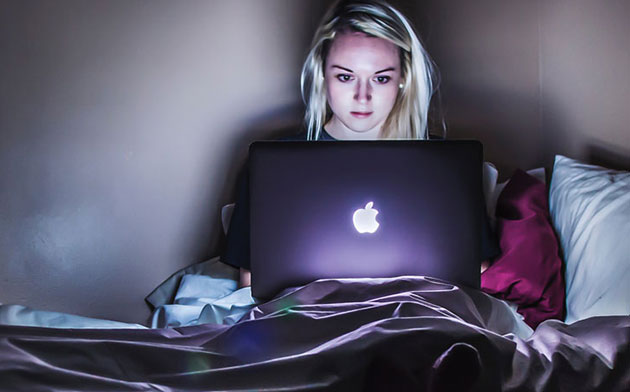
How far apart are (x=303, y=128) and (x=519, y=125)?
799 millimetres

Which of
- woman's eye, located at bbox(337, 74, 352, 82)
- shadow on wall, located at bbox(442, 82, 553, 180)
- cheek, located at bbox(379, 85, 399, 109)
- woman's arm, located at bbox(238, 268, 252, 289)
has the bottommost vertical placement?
woman's arm, located at bbox(238, 268, 252, 289)

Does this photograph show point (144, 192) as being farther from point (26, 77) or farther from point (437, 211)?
point (437, 211)

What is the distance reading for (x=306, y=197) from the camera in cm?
147

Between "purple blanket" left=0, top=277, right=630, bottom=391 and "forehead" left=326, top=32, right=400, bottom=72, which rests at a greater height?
"forehead" left=326, top=32, right=400, bottom=72

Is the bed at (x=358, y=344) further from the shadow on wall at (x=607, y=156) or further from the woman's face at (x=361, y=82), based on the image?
the woman's face at (x=361, y=82)

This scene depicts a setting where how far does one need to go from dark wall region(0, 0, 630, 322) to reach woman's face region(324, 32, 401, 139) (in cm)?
16

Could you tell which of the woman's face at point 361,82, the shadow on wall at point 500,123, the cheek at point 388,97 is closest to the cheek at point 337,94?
the woman's face at point 361,82

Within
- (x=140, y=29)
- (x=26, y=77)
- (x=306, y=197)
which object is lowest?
(x=306, y=197)

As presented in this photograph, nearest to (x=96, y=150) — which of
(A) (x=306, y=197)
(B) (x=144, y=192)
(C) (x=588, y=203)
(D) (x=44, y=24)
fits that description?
(B) (x=144, y=192)

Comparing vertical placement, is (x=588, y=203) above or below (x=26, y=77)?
below

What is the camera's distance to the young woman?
7.81ft

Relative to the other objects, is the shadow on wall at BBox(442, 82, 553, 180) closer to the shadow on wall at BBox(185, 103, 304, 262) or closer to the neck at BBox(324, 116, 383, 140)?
the neck at BBox(324, 116, 383, 140)

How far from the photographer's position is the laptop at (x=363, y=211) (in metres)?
1.46

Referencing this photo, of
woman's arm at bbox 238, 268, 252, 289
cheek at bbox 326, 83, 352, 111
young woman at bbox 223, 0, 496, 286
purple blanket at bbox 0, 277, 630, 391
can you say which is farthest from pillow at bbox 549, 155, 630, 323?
woman's arm at bbox 238, 268, 252, 289
